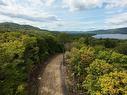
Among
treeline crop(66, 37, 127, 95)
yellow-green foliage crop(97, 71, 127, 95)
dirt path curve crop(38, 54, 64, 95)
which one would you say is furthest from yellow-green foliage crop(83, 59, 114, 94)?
dirt path curve crop(38, 54, 64, 95)

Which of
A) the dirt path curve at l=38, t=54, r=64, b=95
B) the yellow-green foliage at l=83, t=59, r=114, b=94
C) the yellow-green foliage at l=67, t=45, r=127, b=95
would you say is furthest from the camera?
the dirt path curve at l=38, t=54, r=64, b=95

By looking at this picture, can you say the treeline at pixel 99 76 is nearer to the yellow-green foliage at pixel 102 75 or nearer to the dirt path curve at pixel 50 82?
the yellow-green foliage at pixel 102 75

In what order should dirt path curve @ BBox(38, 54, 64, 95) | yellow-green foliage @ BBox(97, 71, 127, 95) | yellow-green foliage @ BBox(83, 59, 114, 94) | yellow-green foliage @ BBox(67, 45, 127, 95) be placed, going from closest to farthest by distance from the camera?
1. yellow-green foliage @ BBox(97, 71, 127, 95)
2. yellow-green foliage @ BBox(67, 45, 127, 95)
3. yellow-green foliage @ BBox(83, 59, 114, 94)
4. dirt path curve @ BBox(38, 54, 64, 95)

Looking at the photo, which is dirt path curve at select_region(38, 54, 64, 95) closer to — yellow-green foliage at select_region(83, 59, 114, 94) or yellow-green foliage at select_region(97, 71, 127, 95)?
yellow-green foliage at select_region(83, 59, 114, 94)

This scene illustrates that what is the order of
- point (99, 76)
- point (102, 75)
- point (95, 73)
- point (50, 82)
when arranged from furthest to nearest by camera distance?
Answer: point (50, 82), point (95, 73), point (102, 75), point (99, 76)

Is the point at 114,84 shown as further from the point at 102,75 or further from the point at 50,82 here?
the point at 50,82

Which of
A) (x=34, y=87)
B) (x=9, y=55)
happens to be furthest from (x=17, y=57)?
(x=34, y=87)

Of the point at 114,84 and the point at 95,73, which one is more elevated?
the point at 114,84

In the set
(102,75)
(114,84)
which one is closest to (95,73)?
(102,75)

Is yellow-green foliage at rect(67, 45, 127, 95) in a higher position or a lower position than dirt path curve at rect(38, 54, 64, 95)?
higher

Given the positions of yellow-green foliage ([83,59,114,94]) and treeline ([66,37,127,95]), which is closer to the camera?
treeline ([66,37,127,95])

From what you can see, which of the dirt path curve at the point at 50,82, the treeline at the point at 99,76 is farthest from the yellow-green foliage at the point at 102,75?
the dirt path curve at the point at 50,82
